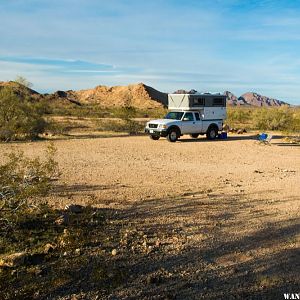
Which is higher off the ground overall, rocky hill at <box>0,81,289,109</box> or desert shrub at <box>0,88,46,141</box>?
rocky hill at <box>0,81,289,109</box>

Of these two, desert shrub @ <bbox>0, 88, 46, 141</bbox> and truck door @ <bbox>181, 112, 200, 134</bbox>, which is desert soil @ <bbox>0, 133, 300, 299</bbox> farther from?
truck door @ <bbox>181, 112, 200, 134</bbox>

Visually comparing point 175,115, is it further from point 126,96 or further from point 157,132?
point 126,96

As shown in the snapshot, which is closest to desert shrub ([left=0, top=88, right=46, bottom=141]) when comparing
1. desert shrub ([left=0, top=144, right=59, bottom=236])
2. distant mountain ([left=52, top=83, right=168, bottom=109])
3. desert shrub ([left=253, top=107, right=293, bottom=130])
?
desert shrub ([left=0, top=144, right=59, bottom=236])

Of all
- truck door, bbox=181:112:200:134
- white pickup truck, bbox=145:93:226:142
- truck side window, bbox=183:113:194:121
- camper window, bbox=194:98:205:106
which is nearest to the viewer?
white pickup truck, bbox=145:93:226:142

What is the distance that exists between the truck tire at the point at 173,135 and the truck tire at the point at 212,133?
2.79 metres

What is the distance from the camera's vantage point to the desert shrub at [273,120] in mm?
36188

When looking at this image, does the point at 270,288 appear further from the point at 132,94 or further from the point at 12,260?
the point at 132,94

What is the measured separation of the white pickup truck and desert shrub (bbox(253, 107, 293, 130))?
1050 cm

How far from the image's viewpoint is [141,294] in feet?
17.2

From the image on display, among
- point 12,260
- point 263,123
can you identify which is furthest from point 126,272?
point 263,123

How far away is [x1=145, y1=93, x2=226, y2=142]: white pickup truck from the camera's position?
2389cm

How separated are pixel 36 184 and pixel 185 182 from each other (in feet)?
19.7

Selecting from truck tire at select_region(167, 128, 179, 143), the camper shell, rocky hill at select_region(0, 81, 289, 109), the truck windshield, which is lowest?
truck tire at select_region(167, 128, 179, 143)

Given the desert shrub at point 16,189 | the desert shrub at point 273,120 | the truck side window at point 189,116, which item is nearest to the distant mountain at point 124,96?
the desert shrub at point 273,120
